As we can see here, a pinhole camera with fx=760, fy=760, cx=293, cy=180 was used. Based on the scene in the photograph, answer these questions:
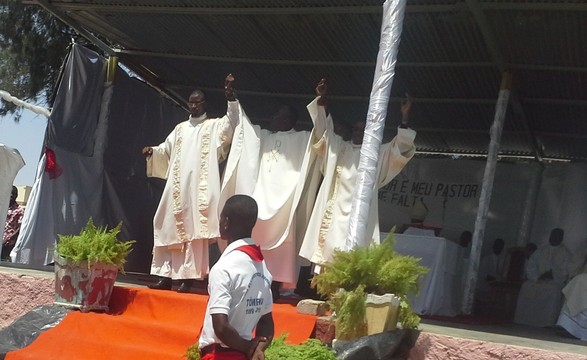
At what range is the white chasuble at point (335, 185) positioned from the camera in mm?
6062

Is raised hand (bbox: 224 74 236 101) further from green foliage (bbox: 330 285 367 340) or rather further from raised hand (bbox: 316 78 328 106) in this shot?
green foliage (bbox: 330 285 367 340)

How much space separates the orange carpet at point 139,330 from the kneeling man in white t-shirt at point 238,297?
172 cm

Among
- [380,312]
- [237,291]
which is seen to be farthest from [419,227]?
[237,291]

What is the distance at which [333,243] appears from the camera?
6070 millimetres

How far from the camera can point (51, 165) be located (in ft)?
26.8

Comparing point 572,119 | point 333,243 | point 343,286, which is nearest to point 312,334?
point 343,286

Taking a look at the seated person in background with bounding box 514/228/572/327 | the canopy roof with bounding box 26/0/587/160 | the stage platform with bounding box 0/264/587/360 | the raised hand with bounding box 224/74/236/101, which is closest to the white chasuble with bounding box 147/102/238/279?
the raised hand with bounding box 224/74/236/101

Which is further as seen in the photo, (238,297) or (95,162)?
(95,162)

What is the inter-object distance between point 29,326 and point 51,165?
107 inches

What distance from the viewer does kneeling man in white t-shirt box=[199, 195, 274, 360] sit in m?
3.24

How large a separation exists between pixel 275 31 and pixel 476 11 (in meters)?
2.26

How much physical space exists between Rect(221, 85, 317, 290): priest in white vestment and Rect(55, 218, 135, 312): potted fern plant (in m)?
1.15

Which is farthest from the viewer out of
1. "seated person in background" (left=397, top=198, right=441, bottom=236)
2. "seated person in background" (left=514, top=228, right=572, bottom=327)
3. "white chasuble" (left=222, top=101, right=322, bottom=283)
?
"seated person in background" (left=514, top=228, right=572, bottom=327)

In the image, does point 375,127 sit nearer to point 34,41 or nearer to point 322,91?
point 322,91
